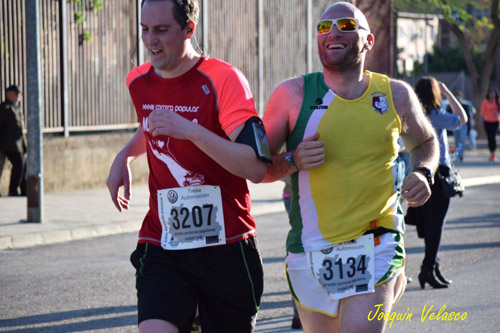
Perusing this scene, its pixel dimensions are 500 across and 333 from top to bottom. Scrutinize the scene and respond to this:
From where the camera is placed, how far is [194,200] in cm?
416

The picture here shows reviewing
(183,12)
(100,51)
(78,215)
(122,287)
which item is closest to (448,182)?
(122,287)

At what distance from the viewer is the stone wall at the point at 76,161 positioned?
60.3 feet

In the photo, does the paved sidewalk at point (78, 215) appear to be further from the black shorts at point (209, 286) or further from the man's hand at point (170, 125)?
the man's hand at point (170, 125)

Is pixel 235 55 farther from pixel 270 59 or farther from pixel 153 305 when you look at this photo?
pixel 153 305

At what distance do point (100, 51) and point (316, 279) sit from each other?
53.2 ft

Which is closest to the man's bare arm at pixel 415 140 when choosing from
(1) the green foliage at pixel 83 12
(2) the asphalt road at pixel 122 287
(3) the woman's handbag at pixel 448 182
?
(2) the asphalt road at pixel 122 287

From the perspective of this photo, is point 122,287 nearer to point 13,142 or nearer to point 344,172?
point 344,172

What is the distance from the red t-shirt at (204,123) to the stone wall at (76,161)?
14.0m

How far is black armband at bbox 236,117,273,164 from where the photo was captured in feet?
13.0

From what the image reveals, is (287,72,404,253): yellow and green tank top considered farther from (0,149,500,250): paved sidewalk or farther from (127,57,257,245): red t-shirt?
(0,149,500,250): paved sidewalk

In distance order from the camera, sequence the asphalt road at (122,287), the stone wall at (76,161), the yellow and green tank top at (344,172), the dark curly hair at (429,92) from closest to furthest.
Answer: the yellow and green tank top at (344,172), the asphalt road at (122,287), the dark curly hair at (429,92), the stone wall at (76,161)

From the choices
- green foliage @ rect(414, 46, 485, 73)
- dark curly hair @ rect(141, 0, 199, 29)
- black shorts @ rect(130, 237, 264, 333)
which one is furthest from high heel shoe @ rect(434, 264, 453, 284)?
green foliage @ rect(414, 46, 485, 73)

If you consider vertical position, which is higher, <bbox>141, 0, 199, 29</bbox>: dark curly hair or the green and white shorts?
<bbox>141, 0, 199, 29</bbox>: dark curly hair

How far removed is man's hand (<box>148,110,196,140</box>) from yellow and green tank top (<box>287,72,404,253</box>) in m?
0.63
